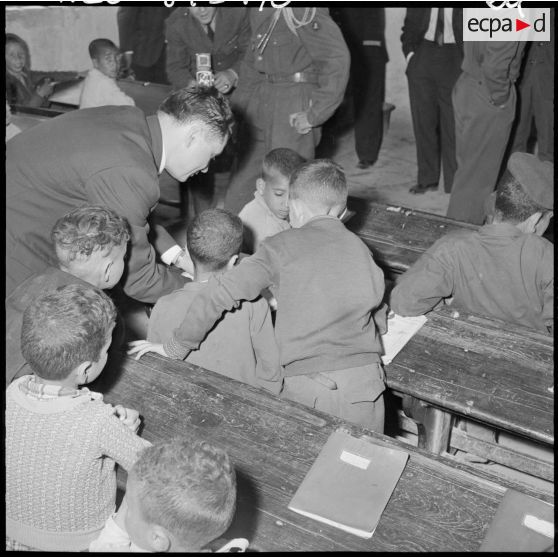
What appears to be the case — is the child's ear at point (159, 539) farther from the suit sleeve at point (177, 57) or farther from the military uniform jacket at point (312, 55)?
the suit sleeve at point (177, 57)

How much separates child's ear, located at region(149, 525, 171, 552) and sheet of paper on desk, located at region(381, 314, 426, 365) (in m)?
1.24

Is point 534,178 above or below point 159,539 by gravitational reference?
above

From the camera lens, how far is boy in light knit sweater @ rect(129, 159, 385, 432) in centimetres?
225

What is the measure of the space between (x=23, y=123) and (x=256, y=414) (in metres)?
3.64

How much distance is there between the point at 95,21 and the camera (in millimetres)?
8086

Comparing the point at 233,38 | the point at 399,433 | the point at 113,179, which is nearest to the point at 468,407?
the point at 399,433

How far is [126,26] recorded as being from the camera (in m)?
7.82

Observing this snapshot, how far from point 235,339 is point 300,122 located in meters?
2.14

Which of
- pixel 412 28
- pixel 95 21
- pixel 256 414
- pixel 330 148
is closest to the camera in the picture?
pixel 256 414

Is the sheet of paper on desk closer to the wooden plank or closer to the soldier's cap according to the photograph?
the wooden plank

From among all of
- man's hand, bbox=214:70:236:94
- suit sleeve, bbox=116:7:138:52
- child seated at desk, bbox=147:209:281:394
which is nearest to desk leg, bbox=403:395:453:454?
child seated at desk, bbox=147:209:281:394

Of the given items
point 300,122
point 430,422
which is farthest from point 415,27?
point 430,422

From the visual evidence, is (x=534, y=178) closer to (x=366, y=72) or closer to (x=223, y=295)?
(x=223, y=295)

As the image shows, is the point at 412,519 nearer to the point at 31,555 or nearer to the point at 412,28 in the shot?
the point at 31,555
